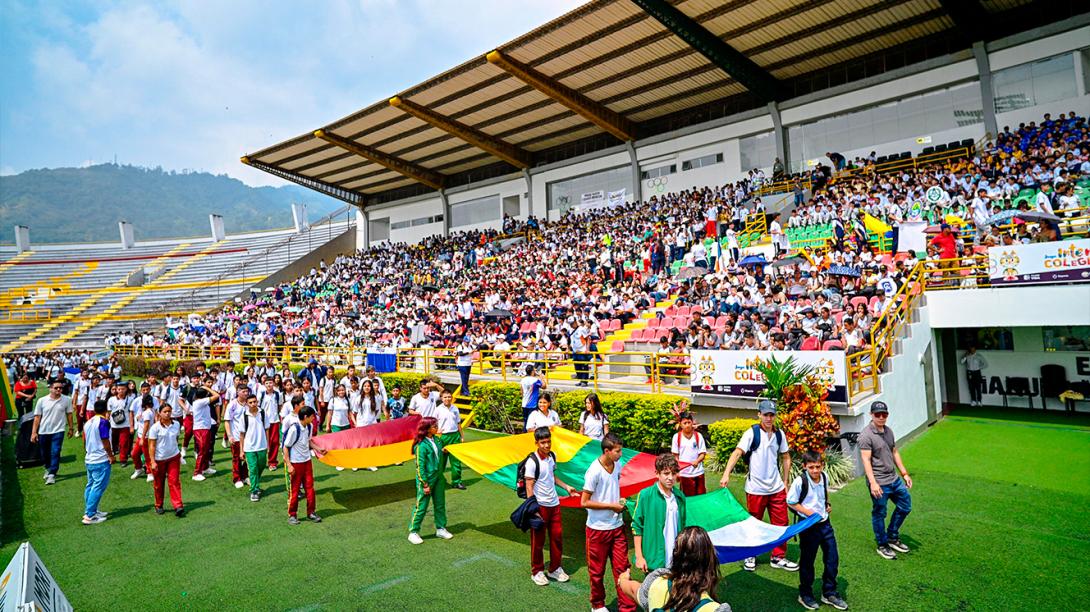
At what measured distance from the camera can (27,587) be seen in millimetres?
3035

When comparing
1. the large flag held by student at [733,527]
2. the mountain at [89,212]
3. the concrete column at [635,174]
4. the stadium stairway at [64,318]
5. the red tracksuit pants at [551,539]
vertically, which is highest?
the mountain at [89,212]

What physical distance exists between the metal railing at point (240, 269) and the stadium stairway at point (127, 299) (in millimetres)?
3713

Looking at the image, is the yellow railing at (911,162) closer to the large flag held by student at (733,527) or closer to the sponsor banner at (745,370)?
the sponsor banner at (745,370)

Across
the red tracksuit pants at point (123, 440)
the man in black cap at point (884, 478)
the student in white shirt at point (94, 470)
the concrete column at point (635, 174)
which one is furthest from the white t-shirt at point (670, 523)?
the concrete column at point (635, 174)

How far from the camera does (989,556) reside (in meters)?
6.34

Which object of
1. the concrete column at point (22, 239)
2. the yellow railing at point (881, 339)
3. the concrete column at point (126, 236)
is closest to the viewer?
the yellow railing at point (881, 339)

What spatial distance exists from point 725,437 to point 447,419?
4.53m

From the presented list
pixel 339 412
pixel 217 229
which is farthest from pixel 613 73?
pixel 217 229

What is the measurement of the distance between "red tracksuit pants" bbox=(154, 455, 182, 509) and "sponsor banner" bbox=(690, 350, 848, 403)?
870cm

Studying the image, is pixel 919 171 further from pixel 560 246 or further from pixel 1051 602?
pixel 1051 602

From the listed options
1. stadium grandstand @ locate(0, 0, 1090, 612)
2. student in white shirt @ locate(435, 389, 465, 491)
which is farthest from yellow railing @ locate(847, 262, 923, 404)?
student in white shirt @ locate(435, 389, 465, 491)

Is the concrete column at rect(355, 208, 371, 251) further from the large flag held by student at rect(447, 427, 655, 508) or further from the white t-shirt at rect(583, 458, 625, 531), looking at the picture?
the white t-shirt at rect(583, 458, 625, 531)

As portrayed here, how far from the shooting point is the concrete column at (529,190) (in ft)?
124

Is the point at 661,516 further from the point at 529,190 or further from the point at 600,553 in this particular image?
the point at 529,190
